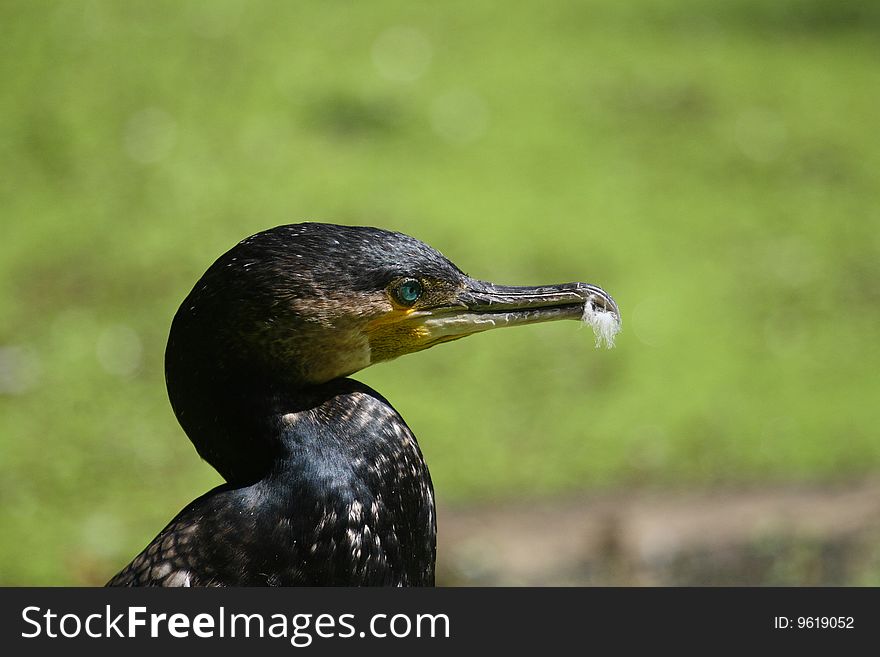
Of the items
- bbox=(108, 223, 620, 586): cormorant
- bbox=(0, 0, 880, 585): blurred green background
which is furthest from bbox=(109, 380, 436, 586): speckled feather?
bbox=(0, 0, 880, 585): blurred green background

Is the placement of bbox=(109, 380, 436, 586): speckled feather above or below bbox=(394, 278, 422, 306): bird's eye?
below

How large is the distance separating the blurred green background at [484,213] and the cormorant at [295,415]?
150 cm

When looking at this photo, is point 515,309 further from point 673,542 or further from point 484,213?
point 484,213

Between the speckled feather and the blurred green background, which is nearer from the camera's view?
the speckled feather

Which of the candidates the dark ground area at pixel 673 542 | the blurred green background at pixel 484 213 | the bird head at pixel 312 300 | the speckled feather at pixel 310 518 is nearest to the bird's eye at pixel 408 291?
the bird head at pixel 312 300

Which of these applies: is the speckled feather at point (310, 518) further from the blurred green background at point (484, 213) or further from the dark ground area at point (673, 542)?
the blurred green background at point (484, 213)

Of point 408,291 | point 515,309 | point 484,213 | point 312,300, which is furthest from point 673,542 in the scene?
point 484,213

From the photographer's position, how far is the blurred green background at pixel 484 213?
3.42m

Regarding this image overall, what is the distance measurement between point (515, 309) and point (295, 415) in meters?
0.35

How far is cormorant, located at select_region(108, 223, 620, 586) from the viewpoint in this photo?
1.56 metres

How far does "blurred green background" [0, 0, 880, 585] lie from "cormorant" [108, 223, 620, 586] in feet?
4.92

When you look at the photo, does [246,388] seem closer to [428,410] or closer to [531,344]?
[428,410]

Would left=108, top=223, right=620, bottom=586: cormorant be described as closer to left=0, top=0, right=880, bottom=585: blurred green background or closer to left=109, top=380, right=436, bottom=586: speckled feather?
left=109, top=380, right=436, bottom=586: speckled feather

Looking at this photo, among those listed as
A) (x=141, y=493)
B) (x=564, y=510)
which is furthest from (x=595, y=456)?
(x=141, y=493)
